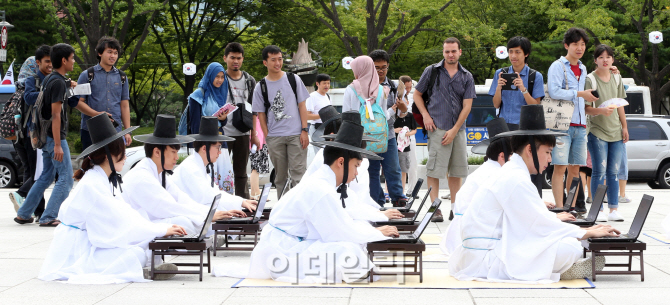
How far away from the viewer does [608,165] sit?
786 cm

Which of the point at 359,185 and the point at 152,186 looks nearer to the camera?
the point at 152,186

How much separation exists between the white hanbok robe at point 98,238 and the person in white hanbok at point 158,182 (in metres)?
0.64

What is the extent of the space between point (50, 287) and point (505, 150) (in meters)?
3.48

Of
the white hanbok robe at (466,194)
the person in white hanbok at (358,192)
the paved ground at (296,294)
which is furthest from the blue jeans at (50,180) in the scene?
the white hanbok robe at (466,194)

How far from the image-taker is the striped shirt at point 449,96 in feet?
25.8

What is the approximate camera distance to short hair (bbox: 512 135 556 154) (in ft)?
14.8

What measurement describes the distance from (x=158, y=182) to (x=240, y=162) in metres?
2.79

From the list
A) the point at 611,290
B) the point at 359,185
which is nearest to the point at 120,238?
the point at 359,185

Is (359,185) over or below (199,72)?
below

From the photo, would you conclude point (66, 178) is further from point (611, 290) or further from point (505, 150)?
point (611, 290)

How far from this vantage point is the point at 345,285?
178 inches

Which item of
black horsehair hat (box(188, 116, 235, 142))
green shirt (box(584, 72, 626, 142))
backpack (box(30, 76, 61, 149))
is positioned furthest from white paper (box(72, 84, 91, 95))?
green shirt (box(584, 72, 626, 142))

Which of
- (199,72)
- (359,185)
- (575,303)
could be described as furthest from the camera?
(199,72)

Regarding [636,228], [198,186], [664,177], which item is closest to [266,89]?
[198,186]
